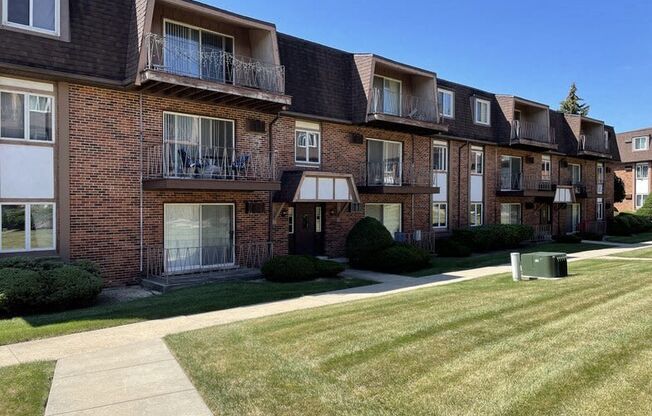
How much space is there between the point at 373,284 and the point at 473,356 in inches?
296

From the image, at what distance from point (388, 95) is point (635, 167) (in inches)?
1442

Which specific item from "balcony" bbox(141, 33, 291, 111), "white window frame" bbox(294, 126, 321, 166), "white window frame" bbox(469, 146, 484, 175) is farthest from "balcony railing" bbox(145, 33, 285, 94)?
"white window frame" bbox(469, 146, 484, 175)

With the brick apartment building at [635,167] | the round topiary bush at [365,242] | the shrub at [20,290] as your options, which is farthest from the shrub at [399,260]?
the brick apartment building at [635,167]

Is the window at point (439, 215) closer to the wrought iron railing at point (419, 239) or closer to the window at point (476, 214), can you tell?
the wrought iron railing at point (419, 239)

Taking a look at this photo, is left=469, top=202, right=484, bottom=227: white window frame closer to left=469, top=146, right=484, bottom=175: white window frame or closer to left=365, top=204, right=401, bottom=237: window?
left=469, top=146, right=484, bottom=175: white window frame

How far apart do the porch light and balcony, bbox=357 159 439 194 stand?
10183 millimetres

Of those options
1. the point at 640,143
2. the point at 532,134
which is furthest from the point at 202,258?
the point at 640,143

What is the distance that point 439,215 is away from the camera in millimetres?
22453

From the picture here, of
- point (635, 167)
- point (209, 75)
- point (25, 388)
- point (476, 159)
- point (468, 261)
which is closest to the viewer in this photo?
point (25, 388)

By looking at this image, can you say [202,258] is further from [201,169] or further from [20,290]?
[20,290]

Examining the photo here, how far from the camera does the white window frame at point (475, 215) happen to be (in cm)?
2402

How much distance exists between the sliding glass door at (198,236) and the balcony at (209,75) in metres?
3.18

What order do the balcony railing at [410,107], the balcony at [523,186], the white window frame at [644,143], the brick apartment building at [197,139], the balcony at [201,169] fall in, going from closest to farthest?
the brick apartment building at [197,139] → the balcony at [201,169] → the balcony railing at [410,107] → the balcony at [523,186] → the white window frame at [644,143]

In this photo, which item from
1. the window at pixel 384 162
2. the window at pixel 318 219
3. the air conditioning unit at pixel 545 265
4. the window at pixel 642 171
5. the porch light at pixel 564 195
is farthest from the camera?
the window at pixel 642 171
